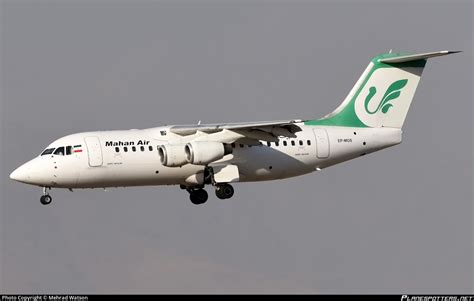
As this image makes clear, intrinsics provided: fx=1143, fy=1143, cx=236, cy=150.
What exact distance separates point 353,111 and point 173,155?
607cm

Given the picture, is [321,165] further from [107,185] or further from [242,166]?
[107,185]

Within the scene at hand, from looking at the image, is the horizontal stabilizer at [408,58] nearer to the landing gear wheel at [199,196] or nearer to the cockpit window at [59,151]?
the landing gear wheel at [199,196]

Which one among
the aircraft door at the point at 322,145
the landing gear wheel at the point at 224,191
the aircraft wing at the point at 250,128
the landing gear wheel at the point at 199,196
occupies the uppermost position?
the aircraft wing at the point at 250,128

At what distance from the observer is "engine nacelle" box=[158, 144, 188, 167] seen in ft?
97.6

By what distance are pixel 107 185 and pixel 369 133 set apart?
25.3 feet

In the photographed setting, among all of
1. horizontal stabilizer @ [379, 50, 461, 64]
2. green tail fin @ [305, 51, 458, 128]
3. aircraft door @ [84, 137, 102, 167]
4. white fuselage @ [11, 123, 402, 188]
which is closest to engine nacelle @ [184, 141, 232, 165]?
white fuselage @ [11, 123, 402, 188]

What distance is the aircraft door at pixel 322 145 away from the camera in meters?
31.8

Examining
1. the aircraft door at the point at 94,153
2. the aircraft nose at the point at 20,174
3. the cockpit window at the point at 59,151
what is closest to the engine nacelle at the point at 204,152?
the aircraft door at the point at 94,153

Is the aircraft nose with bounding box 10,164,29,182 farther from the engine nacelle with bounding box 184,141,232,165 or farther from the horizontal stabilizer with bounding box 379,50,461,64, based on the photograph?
Answer: the horizontal stabilizer with bounding box 379,50,461,64

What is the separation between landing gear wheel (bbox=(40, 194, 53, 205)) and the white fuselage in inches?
22.1

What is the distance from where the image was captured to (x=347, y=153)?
32.2m

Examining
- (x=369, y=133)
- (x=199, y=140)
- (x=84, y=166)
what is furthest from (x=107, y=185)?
(x=369, y=133)

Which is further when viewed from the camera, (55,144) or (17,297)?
(55,144)

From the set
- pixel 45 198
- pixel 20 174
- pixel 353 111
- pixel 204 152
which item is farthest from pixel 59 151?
pixel 353 111
